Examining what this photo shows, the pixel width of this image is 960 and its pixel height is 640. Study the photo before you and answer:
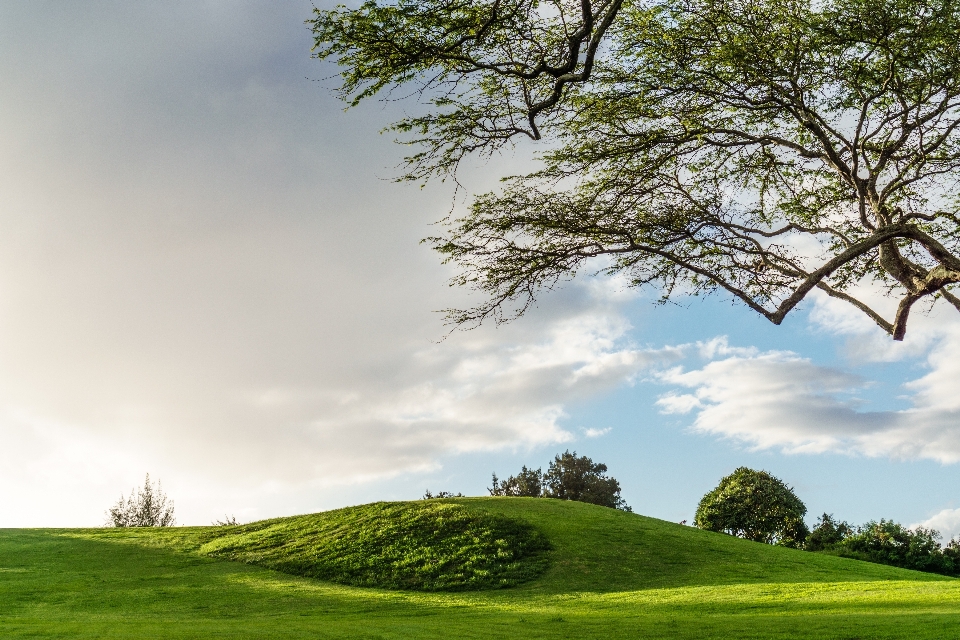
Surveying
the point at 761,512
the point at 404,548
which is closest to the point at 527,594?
the point at 404,548

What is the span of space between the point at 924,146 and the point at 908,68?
7.86ft

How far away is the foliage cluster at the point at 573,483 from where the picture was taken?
4884cm

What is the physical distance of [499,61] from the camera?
11.5 m

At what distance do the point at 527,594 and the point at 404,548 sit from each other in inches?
219

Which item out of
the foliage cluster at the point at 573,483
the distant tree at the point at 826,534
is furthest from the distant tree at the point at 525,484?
the distant tree at the point at 826,534

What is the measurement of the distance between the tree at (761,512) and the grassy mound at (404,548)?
16478 millimetres

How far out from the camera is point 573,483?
49.2m

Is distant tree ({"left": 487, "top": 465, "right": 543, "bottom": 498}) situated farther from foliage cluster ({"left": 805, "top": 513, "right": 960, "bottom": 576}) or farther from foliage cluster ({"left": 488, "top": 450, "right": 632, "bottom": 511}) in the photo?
foliage cluster ({"left": 805, "top": 513, "right": 960, "bottom": 576})

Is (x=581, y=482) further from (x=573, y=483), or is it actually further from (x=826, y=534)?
(x=826, y=534)

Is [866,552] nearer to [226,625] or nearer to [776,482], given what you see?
[776,482]

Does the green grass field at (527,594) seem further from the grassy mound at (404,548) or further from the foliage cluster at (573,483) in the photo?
the foliage cluster at (573,483)

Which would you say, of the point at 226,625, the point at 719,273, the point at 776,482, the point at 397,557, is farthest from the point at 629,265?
the point at 776,482

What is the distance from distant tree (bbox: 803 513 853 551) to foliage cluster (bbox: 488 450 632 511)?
526 inches

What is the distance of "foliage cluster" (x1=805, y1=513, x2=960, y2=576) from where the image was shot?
34219 millimetres
